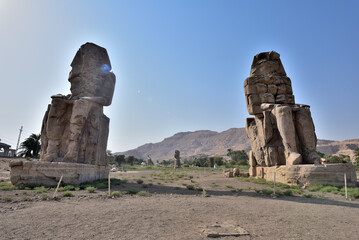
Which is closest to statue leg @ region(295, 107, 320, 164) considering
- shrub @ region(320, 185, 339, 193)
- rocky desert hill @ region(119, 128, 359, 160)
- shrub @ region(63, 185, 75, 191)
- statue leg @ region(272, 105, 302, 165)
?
statue leg @ region(272, 105, 302, 165)

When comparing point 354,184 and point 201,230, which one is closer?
point 201,230

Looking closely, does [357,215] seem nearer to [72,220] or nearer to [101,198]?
[72,220]

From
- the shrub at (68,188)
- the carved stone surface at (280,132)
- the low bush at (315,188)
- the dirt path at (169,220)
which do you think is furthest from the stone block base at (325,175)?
the shrub at (68,188)

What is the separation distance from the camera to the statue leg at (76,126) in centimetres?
930

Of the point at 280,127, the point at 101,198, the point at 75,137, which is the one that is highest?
the point at 280,127

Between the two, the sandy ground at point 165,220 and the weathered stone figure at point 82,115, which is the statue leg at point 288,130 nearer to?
the sandy ground at point 165,220

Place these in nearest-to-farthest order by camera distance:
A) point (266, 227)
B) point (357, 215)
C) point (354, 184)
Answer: point (266, 227)
point (357, 215)
point (354, 184)

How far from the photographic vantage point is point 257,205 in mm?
5680

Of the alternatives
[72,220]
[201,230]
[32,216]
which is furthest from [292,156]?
[32,216]

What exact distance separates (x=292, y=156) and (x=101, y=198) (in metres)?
7.67

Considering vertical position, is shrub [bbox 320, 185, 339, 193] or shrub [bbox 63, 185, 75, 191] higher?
shrub [bbox 320, 185, 339, 193]

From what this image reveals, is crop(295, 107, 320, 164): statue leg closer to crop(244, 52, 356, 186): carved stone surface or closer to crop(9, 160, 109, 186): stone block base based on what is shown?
crop(244, 52, 356, 186): carved stone surface

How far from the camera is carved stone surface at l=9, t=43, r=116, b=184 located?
9.67 metres

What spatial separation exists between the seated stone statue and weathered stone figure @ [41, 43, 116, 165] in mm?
8132
